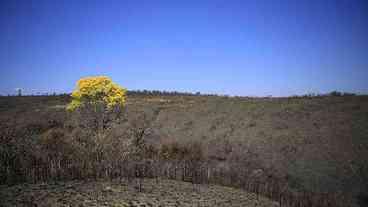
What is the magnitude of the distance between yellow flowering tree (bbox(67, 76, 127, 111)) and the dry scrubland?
151 centimetres

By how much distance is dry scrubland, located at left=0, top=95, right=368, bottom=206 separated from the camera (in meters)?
5.95

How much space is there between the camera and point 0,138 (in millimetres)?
5324

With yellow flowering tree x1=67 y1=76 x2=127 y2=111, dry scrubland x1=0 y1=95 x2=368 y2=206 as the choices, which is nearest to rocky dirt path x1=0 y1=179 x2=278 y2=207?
dry scrubland x1=0 y1=95 x2=368 y2=206

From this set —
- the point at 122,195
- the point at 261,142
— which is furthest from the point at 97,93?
the point at 122,195

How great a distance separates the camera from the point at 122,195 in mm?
3428

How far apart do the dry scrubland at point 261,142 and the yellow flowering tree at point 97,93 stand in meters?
1.51

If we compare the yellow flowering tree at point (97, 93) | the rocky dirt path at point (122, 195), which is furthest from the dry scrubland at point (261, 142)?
the yellow flowering tree at point (97, 93)

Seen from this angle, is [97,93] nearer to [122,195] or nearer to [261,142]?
[261,142]

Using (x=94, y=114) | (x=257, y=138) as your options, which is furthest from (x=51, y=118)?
(x=257, y=138)

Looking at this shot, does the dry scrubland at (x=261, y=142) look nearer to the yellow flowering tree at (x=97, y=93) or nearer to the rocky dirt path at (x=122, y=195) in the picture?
the rocky dirt path at (x=122, y=195)

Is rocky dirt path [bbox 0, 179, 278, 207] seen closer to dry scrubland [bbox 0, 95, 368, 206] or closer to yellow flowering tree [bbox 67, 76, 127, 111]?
dry scrubland [bbox 0, 95, 368, 206]

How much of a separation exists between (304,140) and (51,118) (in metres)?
14.4

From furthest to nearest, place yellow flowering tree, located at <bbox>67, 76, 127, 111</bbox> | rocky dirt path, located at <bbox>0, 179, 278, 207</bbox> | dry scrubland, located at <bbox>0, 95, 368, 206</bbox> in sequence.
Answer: yellow flowering tree, located at <bbox>67, 76, 127, 111</bbox>
dry scrubland, located at <bbox>0, 95, 368, 206</bbox>
rocky dirt path, located at <bbox>0, 179, 278, 207</bbox>

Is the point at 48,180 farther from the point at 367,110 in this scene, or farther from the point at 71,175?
the point at 367,110
